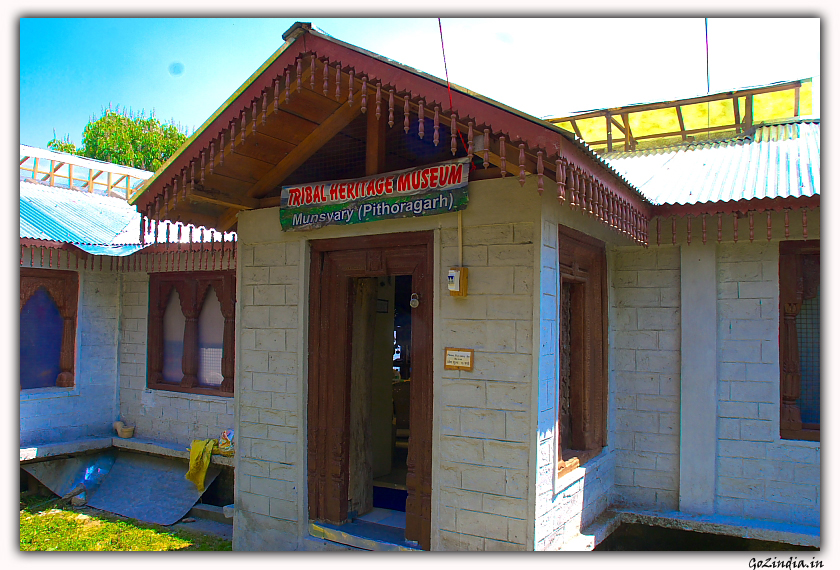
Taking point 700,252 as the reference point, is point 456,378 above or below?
below

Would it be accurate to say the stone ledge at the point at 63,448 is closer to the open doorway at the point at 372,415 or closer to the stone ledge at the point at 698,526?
the open doorway at the point at 372,415

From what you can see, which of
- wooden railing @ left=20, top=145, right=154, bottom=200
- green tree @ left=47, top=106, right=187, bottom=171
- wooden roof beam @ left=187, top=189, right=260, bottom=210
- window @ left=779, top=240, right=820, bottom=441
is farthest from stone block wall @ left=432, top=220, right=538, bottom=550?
green tree @ left=47, top=106, right=187, bottom=171

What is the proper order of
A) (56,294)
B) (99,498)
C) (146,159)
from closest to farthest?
(99,498) < (56,294) < (146,159)

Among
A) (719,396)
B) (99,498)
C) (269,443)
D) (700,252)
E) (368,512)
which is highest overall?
(700,252)

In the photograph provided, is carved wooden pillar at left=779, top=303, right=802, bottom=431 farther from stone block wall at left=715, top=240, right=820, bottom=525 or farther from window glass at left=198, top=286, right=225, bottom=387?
window glass at left=198, top=286, right=225, bottom=387

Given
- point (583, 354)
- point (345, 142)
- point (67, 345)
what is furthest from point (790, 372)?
point (67, 345)

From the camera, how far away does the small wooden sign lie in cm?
515

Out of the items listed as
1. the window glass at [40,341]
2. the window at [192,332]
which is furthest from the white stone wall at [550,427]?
the window glass at [40,341]

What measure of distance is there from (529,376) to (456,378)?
2.15ft

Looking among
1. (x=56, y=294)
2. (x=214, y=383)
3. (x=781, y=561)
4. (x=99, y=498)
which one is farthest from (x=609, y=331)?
(x=56, y=294)

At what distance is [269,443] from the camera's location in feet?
20.9

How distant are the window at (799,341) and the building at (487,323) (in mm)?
20

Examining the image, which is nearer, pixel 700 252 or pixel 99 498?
pixel 700 252

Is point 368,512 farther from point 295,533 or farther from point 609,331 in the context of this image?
point 609,331
